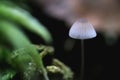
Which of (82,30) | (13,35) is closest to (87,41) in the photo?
(82,30)

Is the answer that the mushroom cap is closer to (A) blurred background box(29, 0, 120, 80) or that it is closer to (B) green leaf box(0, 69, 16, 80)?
(A) blurred background box(29, 0, 120, 80)

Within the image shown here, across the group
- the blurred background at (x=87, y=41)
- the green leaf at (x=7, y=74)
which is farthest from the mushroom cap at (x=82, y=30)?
the green leaf at (x=7, y=74)

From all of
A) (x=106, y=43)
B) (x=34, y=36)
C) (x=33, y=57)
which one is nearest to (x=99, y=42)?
(x=106, y=43)

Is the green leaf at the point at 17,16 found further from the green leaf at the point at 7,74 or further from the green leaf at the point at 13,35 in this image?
the green leaf at the point at 7,74

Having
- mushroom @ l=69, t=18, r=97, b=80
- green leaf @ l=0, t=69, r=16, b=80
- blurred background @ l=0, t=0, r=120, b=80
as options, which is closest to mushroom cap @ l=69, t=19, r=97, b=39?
mushroom @ l=69, t=18, r=97, b=80

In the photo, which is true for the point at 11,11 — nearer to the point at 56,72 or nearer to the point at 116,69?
the point at 56,72

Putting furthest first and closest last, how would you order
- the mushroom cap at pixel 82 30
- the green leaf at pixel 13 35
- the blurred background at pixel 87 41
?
the blurred background at pixel 87 41 → the mushroom cap at pixel 82 30 → the green leaf at pixel 13 35

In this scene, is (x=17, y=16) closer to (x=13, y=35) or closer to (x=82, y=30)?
(x=13, y=35)
